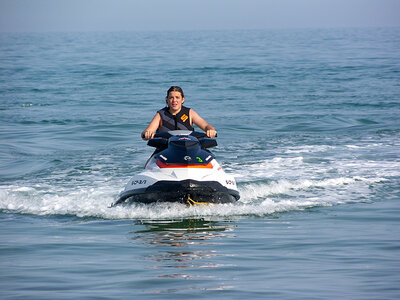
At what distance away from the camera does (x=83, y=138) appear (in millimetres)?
14375

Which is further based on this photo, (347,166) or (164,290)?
(347,166)

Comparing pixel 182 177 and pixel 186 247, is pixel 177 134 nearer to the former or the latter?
pixel 182 177

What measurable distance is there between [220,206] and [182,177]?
645 millimetres

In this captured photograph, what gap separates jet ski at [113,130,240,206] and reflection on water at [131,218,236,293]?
28 cm

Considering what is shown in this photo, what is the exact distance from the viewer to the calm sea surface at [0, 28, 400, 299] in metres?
4.91

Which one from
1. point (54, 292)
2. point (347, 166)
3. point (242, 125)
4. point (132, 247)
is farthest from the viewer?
point (242, 125)

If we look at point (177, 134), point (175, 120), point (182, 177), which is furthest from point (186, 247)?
point (175, 120)

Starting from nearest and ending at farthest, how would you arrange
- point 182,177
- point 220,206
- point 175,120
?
1. point 182,177
2. point 220,206
3. point 175,120

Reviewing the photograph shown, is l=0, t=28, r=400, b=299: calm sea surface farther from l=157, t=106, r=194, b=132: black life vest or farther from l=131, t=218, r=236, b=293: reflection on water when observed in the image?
l=157, t=106, r=194, b=132: black life vest

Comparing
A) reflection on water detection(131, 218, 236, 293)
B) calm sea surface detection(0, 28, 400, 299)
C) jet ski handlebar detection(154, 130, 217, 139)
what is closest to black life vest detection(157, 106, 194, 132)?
jet ski handlebar detection(154, 130, 217, 139)

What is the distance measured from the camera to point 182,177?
6914mm

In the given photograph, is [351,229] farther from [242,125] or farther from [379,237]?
[242,125]

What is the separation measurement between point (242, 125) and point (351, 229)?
30.2 feet

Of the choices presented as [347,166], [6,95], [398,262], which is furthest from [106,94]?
[398,262]
